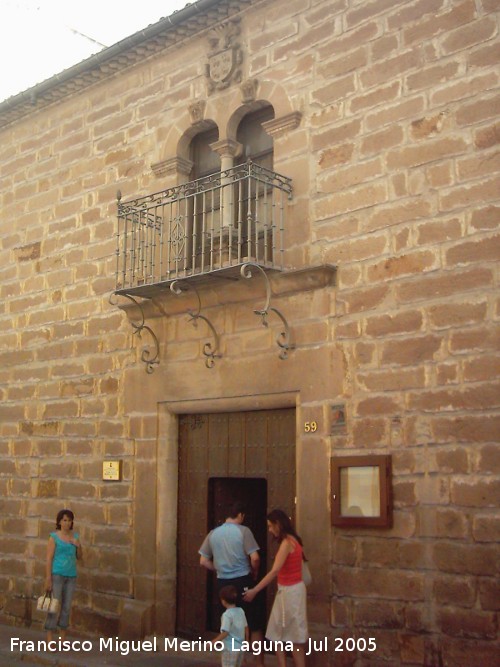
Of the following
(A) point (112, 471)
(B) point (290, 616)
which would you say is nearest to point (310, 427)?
(B) point (290, 616)

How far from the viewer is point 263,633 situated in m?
7.94

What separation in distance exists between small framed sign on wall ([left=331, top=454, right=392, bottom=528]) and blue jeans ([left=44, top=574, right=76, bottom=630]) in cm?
294

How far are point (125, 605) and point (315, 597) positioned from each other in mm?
2480

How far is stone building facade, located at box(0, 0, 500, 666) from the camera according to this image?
258 inches

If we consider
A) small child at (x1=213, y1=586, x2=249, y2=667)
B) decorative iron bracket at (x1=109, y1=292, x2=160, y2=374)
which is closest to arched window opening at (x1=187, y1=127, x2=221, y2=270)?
decorative iron bracket at (x1=109, y1=292, x2=160, y2=374)

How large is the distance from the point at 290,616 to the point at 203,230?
3.66 m

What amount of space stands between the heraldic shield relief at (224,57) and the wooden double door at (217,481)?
342cm

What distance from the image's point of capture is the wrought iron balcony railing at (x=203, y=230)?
7918 mm

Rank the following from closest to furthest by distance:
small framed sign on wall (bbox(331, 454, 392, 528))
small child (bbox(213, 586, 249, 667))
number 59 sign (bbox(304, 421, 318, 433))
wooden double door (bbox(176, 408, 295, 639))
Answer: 1. small child (bbox(213, 586, 249, 667))
2. small framed sign on wall (bbox(331, 454, 392, 528))
3. number 59 sign (bbox(304, 421, 318, 433))
4. wooden double door (bbox(176, 408, 295, 639))

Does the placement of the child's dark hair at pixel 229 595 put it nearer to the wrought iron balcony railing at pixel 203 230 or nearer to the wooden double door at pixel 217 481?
the wooden double door at pixel 217 481

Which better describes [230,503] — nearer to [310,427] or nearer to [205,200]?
[310,427]

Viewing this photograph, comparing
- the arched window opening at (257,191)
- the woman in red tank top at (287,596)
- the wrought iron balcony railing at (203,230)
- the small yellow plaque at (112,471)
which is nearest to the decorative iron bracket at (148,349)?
the wrought iron balcony railing at (203,230)

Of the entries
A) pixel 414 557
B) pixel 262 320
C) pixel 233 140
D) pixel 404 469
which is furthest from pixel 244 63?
pixel 414 557

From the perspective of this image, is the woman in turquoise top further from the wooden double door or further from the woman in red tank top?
the woman in red tank top
